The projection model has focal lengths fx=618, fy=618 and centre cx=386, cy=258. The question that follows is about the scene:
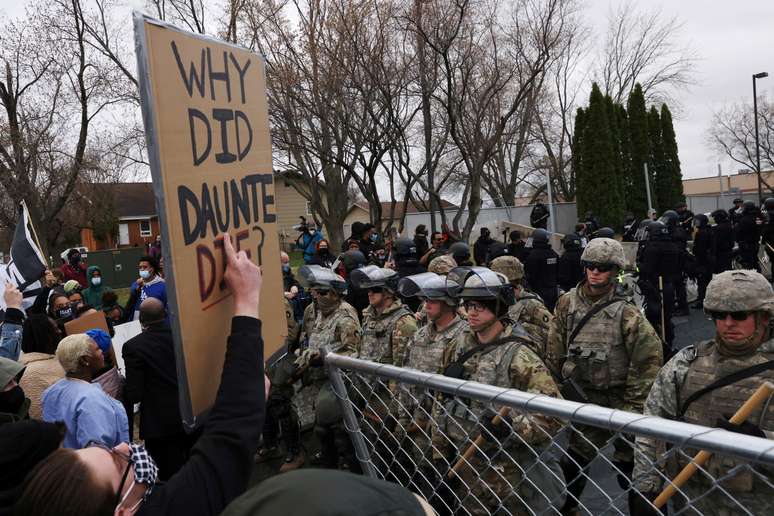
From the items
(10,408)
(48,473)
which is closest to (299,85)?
(10,408)

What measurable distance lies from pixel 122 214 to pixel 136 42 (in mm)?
50650

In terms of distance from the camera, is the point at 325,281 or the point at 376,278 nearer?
the point at 376,278

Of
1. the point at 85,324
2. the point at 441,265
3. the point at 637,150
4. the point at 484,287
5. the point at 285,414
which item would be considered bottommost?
the point at 285,414

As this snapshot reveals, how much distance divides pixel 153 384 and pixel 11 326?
5.78ft

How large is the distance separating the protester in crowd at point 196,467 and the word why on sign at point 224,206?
0.20 metres

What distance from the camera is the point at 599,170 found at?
3062 cm

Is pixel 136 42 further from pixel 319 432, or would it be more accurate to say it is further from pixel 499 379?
pixel 319 432

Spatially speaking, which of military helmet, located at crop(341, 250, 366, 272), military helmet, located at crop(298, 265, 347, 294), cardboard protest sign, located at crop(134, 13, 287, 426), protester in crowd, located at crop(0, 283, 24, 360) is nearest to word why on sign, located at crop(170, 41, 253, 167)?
cardboard protest sign, located at crop(134, 13, 287, 426)

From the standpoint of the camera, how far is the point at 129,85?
53.3 feet

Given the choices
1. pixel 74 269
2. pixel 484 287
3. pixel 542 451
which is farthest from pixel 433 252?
pixel 542 451

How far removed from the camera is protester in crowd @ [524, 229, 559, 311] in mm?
10047

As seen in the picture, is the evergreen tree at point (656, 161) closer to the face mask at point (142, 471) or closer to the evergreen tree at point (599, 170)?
the evergreen tree at point (599, 170)

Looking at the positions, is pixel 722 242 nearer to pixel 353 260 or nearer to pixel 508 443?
pixel 353 260

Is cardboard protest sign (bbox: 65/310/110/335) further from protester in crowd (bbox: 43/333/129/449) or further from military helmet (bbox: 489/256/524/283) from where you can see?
military helmet (bbox: 489/256/524/283)
